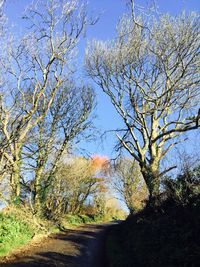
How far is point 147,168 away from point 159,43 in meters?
6.50

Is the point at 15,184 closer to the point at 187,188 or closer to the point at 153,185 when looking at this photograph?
the point at 153,185

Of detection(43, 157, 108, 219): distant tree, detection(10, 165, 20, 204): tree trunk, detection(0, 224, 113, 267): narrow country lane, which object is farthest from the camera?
detection(43, 157, 108, 219): distant tree

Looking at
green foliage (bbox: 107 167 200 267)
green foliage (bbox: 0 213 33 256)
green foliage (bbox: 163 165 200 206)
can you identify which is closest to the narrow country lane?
green foliage (bbox: 0 213 33 256)

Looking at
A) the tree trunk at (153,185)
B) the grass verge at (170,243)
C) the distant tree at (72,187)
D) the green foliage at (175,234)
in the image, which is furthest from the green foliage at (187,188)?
the distant tree at (72,187)

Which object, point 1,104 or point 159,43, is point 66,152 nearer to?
point 1,104

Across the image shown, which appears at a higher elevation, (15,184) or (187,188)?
(15,184)

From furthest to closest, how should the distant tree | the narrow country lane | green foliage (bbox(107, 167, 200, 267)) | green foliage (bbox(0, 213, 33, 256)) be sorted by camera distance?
the distant tree → green foliage (bbox(0, 213, 33, 256)) → the narrow country lane → green foliage (bbox(107, 167, 200, 267))

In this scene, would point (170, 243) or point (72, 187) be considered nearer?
point (170, 243)

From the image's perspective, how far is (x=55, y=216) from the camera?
81.8 ft

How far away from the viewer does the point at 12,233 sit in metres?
15.0

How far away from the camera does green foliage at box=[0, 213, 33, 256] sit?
13691 millimetres

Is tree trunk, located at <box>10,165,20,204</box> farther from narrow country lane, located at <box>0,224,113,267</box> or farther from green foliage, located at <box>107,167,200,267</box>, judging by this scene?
green foliage, located at <box>107,167,200,267</box>

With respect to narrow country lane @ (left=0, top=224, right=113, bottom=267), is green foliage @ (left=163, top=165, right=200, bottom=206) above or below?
above

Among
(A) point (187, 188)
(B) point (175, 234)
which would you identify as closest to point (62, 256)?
(B) point (175, 234)
